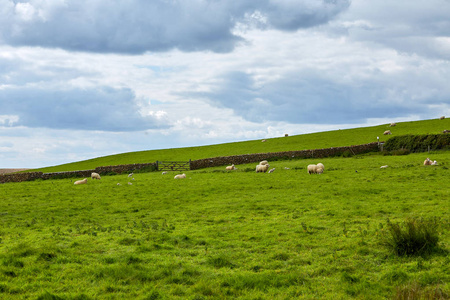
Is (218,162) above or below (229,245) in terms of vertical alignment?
above

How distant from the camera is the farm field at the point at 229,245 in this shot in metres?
8.85

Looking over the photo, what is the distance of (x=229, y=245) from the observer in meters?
12.6

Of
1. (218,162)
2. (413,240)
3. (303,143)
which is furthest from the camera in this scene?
(303,143)

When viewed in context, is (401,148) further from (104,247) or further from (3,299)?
(3,299)

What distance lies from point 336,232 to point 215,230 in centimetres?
441

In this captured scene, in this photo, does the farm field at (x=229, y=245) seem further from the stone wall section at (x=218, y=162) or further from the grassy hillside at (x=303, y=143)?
the grassy hillside at (x=303, y=143)

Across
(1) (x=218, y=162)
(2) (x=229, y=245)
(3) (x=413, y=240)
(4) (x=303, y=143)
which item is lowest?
(2) (x=229, y=245)

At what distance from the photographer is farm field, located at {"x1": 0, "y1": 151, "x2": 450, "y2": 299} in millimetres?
8852

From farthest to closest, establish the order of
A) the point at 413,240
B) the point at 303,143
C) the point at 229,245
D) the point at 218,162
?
the point at 303,143, the point at 218,162, the point at 229,245, the point at 413,240

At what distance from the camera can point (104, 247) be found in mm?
12516

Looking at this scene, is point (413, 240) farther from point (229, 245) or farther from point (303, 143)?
point (303, 143)

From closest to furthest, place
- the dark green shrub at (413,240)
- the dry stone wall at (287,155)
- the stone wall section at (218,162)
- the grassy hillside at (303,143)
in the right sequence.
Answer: the dark green shrub at (413,240), the stone wall section at (218,162), the dry stone wall at (287,155), the grassy hillside at (303,143)

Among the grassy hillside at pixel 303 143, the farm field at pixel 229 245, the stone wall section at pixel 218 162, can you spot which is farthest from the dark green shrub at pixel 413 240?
the grassy hillside at pixel 303 143

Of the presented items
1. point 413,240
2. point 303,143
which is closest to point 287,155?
point 303,143
